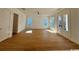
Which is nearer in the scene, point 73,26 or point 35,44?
point 35,44

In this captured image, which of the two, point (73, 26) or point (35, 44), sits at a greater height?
point (73, 26)

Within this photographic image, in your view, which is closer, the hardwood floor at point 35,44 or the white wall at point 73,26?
the hardwood floor at point 35,44

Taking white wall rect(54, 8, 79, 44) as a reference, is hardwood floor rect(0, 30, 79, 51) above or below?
below

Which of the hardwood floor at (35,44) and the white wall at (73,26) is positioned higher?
the white wall at (73,26)

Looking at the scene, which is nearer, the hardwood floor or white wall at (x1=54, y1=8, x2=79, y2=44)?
the hardwood floor

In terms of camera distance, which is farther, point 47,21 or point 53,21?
point 53,21
